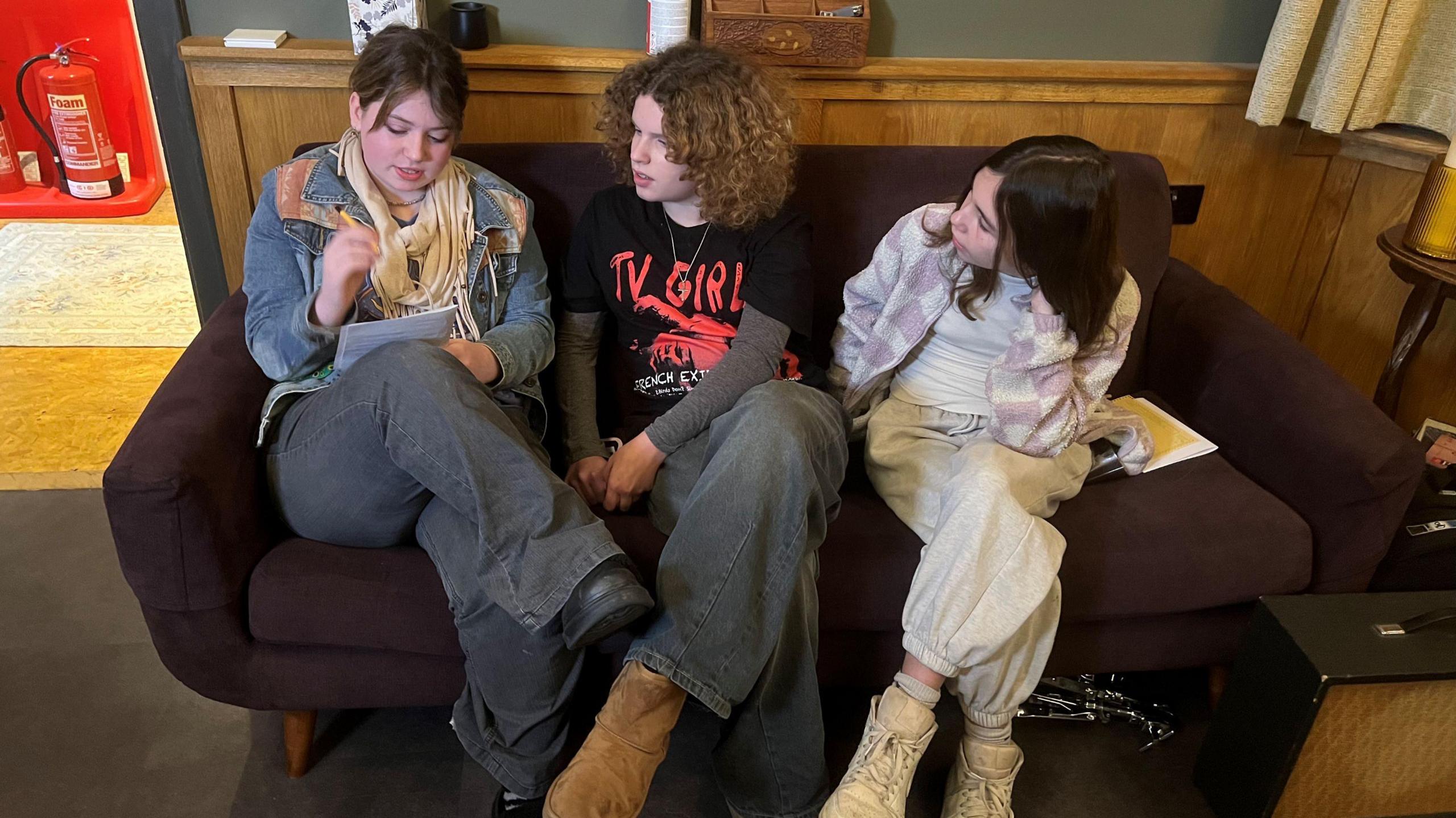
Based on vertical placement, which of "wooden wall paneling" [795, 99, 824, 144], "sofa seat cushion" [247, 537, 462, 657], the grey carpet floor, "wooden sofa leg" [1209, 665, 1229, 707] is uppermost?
"wooden wall paneling" [795, 99, 824, 144]

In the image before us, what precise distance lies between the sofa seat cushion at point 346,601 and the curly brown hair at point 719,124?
0.68 metres

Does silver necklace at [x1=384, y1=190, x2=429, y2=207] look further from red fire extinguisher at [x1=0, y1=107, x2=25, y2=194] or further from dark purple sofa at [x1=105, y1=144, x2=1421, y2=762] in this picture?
red fire extinguisher at [x1=0, y1=107, x2=25, y2=194]

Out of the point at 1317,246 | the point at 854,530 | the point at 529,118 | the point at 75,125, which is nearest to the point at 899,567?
the point at 854,530

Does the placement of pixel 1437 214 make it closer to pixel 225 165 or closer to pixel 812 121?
pixel 812 121

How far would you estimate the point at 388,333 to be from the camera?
1419 mm

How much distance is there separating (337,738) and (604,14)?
52.7 inches

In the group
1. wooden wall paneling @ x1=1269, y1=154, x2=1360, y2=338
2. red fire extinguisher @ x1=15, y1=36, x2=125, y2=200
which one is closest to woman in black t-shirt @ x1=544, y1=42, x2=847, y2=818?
wooden wall paneling @ x1=1269, y1=154, x2=1360, y2=338

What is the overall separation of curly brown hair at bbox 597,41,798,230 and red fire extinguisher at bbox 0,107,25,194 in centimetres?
273

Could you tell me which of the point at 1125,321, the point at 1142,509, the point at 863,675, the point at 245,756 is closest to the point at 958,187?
the point at 1125,321

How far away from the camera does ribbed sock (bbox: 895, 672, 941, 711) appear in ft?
4.52

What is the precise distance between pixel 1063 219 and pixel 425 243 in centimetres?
90

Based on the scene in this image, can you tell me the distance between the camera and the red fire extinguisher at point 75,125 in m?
3.14

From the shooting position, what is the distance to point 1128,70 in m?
2.04

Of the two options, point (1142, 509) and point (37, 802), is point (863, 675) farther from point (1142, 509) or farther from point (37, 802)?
point (37, 802)
